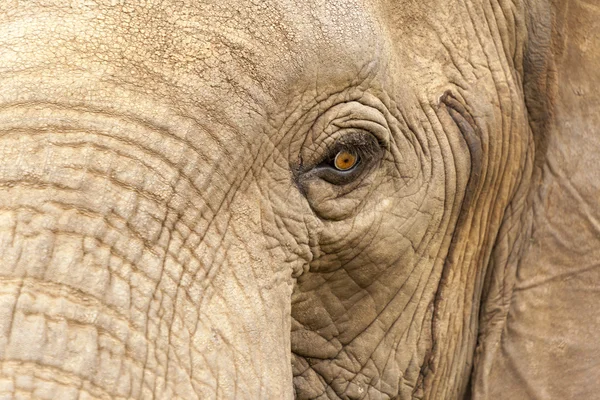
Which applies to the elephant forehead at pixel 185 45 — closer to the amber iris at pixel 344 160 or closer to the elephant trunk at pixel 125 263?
the elephant trunk at pixel 125 263

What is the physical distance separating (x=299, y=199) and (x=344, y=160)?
146mm

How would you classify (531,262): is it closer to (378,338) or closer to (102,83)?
(378,338)

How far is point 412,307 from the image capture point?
2709mm

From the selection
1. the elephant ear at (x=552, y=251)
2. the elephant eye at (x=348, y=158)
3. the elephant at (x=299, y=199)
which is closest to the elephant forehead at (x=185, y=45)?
the elephant at (x=299, y=199)

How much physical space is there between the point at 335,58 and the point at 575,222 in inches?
34.0

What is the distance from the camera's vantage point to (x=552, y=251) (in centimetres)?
282

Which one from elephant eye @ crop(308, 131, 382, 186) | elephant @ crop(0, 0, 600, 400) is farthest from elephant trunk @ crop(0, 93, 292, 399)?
elephant eye @ crop(308, 131, 382, 186)

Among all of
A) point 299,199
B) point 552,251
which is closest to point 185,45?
point 299,199

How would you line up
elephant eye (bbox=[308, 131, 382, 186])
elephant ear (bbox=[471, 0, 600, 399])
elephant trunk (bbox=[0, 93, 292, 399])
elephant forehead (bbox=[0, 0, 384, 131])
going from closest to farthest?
elephant trunk (bbox=[0, 93, 292, 399]) → elephant forehead (bbox=[0, 0, 384, 131]) → elephant eye (bbox=[308, 131, 382, 186]) → elephant ear (bbox=[471, 0, 600, 399])

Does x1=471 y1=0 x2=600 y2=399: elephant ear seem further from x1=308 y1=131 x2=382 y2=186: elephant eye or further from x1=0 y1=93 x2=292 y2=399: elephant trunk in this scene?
x1=0 y1=93 x2=292 y2=399: elephant trunk

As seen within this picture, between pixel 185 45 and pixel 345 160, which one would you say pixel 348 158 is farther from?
pixel 185 45

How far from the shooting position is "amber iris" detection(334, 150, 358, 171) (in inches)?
95.0

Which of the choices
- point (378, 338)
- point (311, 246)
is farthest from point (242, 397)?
point (378, 338)

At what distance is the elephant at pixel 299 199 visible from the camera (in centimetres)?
200
